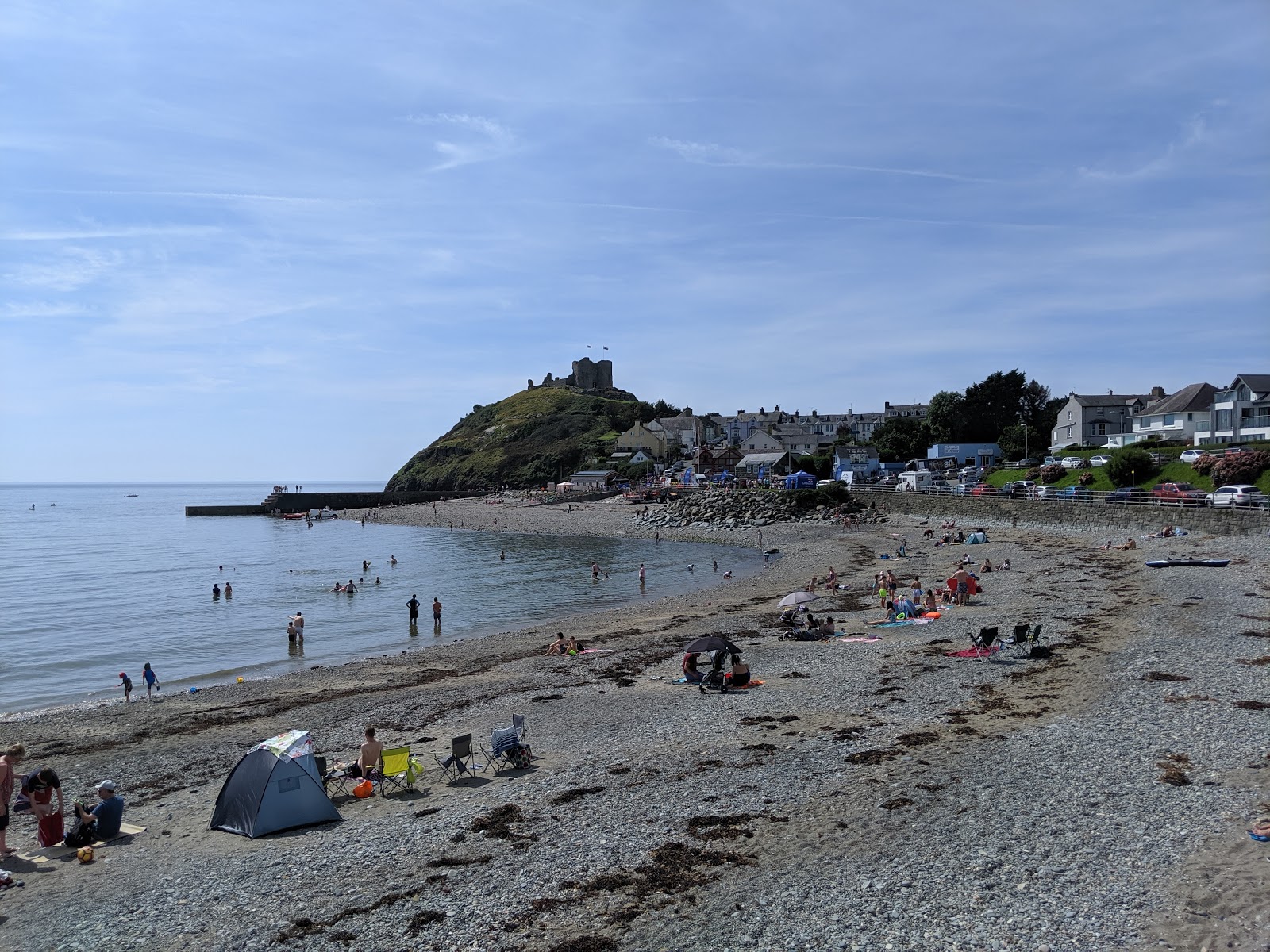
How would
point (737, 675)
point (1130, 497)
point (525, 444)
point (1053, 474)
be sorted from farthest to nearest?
point (525, 444), point (1053, 474), point (1130, 497), point (737, 675)

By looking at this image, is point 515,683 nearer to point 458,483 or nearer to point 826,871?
point 826,871

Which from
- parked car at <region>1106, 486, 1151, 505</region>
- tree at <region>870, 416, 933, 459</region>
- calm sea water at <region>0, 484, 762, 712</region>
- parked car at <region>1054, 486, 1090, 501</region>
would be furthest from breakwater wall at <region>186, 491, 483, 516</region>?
parked car at <region>1106, 486, 1151, 505</region>

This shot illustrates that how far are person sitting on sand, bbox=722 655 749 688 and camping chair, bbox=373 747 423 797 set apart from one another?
25.9 feet

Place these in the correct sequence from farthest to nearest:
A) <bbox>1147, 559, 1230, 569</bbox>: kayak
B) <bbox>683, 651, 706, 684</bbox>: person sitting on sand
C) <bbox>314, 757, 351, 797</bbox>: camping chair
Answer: <bbox>1147, 559, 1230, 569</bbox>: kayak → <bbox>683, 651, 706, 684</bbox>: person sitting on sand → <bbox>314, 757, 351, 797</bbox>: camping chair

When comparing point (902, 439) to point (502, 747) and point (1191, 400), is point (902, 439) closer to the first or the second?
point (1191, 400)

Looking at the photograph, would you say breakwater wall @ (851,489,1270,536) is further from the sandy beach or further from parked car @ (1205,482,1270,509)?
the sandy beach

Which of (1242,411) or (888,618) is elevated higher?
(1242,411)

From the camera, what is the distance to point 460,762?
46.5 ft

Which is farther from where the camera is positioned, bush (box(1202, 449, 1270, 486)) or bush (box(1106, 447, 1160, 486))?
bush (box(1106, 447, 1160, 486))

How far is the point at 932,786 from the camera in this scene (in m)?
11.8

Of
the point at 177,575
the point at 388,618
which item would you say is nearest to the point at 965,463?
the point at 388,618

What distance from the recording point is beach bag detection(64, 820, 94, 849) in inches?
484

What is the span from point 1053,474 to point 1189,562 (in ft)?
109

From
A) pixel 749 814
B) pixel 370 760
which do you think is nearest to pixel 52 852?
pixel 370 760
